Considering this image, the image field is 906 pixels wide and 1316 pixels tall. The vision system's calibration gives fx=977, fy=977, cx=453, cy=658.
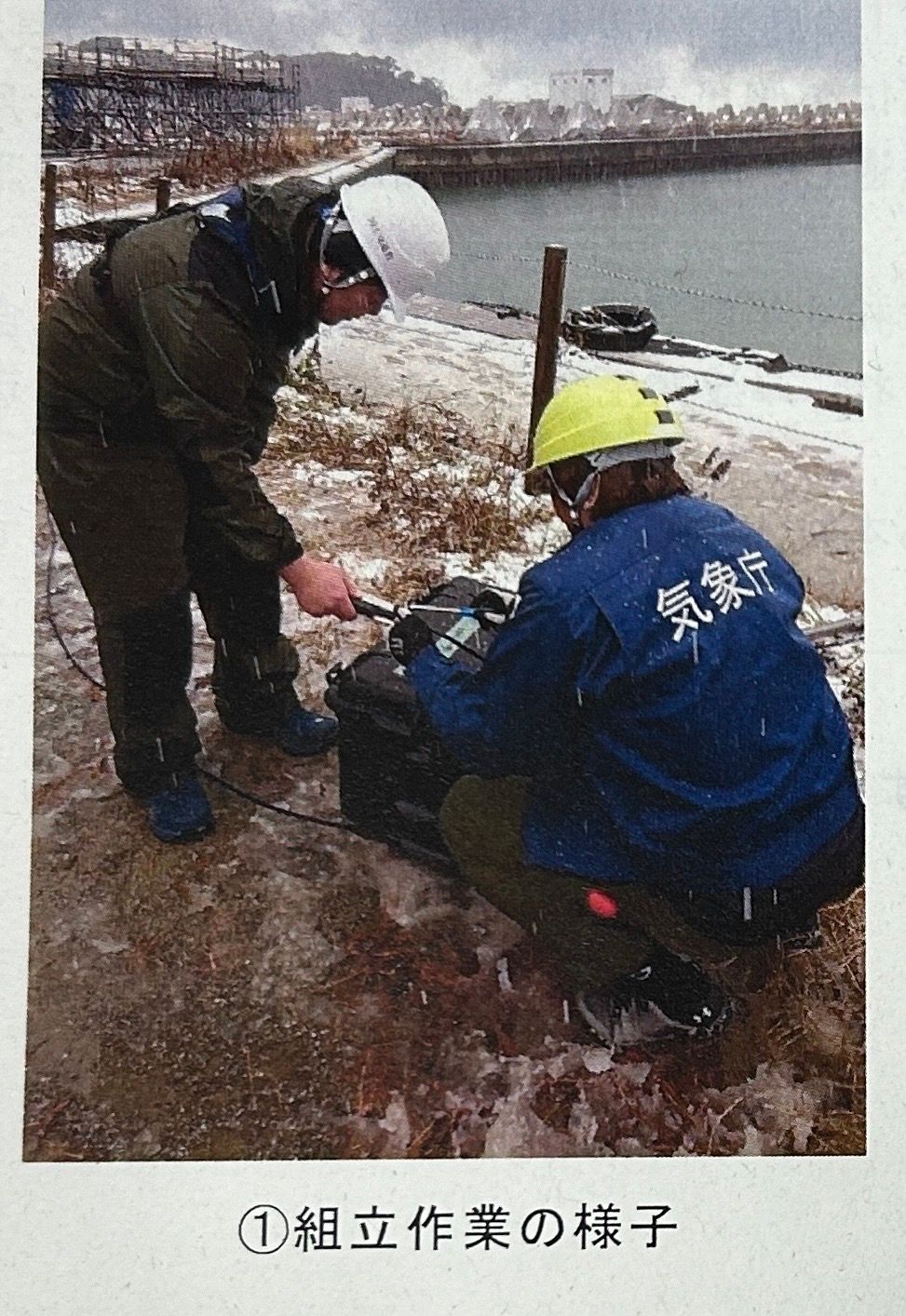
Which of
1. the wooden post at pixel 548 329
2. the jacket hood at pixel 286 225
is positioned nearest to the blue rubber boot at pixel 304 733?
the wooden post at pixel 548 329

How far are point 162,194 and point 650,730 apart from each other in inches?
53.4

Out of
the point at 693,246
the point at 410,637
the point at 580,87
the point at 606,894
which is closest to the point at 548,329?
the point at 693,246

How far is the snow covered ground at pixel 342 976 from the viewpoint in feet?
5.65

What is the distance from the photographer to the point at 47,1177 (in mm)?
1695

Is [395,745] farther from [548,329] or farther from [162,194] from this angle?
[162,194]

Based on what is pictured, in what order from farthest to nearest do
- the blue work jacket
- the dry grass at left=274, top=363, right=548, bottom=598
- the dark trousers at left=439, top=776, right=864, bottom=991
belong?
the dry grass at left=274, top=363, right=548, bottom=598
the dark trousers at left=439, top=776, right=864, bottom=991
the blue work jacket

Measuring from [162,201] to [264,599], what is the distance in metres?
0.83

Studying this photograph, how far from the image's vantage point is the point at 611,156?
1.91 metres

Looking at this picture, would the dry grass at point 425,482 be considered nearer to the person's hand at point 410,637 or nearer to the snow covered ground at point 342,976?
the snow covered ground at point 342,976

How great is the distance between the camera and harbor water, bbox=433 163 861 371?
1.89 metres

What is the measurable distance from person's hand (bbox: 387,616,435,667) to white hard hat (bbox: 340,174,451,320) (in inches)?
22.8

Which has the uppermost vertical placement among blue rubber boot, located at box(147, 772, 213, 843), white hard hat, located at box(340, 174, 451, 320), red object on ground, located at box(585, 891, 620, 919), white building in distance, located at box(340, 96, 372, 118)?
white building in distance, located at box(340, 96, 372, 118)

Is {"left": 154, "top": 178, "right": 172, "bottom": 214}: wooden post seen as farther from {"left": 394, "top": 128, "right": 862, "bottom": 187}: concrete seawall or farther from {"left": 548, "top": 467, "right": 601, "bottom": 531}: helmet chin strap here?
{"left": 548, "top": 467, "right": 601, "bottom": 531}: helmet chin strap

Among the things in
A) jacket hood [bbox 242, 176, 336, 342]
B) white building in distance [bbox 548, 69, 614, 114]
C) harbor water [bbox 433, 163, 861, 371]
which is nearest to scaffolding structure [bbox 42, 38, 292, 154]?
jacket hood [bbox 242, 176, 336, 342]
